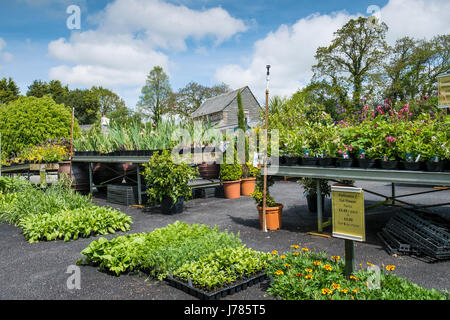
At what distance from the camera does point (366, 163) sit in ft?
14.5

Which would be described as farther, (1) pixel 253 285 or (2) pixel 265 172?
(2) pixel 265 172

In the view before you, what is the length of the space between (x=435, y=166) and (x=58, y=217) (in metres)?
5.79

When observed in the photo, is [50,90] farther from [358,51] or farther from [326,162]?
[326,162]

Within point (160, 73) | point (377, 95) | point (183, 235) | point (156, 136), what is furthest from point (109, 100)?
point (183, 235)

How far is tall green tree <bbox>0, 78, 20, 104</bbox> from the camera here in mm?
45284

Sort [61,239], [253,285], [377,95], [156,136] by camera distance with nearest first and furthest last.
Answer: [253,285] → [61,239] → [156,136] → [377,95]

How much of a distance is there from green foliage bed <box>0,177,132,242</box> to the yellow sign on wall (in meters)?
3.99

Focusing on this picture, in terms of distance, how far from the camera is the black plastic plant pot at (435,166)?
3842 mm

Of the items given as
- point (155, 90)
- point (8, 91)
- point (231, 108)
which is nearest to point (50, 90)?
point (8, 91)

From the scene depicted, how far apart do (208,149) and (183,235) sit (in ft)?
13.6

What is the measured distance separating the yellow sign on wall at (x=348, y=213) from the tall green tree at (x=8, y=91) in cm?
5263

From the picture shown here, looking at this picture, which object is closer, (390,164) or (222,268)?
(222,268)

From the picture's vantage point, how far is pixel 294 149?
210 inches
